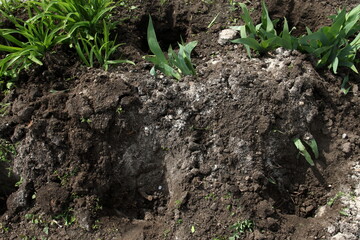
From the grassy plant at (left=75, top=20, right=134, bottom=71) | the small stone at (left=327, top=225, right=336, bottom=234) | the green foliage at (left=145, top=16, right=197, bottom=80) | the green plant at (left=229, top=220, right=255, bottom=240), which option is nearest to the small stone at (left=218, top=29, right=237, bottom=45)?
the green foliage at (left=145, top=16, right=197, bottom=80)

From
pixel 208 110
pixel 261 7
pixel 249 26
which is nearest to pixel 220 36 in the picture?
pixel 249 26

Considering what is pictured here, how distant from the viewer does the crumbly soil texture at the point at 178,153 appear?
7.12ft

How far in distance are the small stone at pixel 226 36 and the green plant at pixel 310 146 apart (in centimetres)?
88

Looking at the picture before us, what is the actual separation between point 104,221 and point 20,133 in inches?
31.1

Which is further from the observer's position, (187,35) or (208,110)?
(187,35)

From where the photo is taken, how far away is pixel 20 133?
2350 mm

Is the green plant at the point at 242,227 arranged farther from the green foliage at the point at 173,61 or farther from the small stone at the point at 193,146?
the green foliage at the point at 173,61

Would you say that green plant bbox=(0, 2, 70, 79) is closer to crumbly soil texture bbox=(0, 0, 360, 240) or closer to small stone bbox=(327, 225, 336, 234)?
crumbly soil texture bbox=(0, 0, 360, 240)

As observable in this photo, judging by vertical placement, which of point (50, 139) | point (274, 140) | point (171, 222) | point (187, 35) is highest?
point (187, 35)

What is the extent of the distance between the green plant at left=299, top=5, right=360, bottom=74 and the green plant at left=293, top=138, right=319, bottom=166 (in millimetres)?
521

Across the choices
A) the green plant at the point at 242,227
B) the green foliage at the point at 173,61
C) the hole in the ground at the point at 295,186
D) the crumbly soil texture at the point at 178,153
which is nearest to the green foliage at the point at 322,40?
the crumbly soil texture at the point at 178,153

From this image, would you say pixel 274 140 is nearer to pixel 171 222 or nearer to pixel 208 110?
pixel 208 110

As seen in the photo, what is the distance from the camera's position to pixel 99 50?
246 cm

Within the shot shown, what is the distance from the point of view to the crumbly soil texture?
217 cm
